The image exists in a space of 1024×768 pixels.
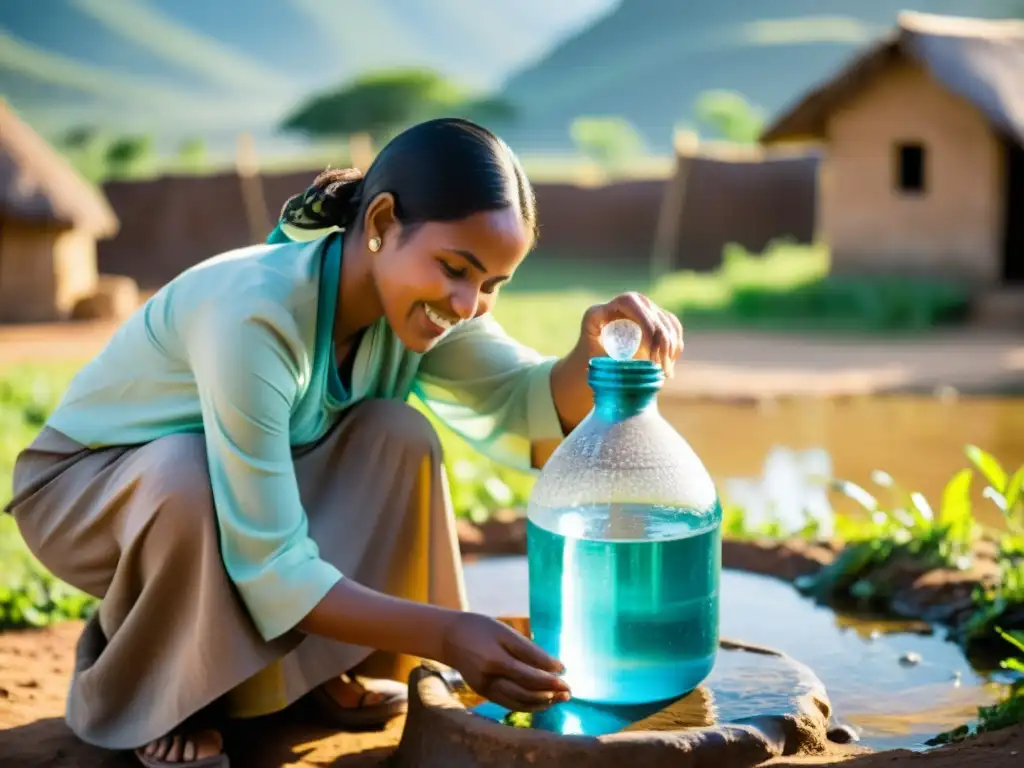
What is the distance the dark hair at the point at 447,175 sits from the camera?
2.34m

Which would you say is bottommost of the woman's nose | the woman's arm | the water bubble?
the woman's arm

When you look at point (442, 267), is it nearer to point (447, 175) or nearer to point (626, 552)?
point (447, 175)

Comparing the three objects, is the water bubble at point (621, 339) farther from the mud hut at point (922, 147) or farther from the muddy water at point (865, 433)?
the mud hut at point (922, 147)

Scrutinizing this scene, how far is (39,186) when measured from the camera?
1261 centimetres

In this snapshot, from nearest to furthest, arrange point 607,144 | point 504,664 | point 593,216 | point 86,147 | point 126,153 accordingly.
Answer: point 504,664, point 593,216, point 126,153, point 86,147, point 607,144

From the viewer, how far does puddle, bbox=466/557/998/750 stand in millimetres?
2766

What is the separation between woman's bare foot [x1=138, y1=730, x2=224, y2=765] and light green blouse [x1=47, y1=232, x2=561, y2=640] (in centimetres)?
27

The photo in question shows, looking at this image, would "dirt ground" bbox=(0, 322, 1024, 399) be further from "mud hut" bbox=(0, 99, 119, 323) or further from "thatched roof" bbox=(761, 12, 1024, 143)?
"thatched roof" bbox=(761, 12, 1024, 143)

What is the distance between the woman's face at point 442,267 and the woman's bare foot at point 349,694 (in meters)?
0.76

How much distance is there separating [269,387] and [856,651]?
5.16 ft

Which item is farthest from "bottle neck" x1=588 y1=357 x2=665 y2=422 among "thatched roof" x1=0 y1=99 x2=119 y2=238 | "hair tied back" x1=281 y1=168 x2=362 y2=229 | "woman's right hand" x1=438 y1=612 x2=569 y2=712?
"thatched roof" x1=0 y1=99 x2=119 y2=238

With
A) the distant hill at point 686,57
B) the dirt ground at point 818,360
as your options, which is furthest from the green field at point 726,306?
the distant hill at point 686,57

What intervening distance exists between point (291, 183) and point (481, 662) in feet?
55.1

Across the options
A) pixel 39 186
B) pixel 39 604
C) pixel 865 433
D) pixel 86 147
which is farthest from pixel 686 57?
pixel 39 604
